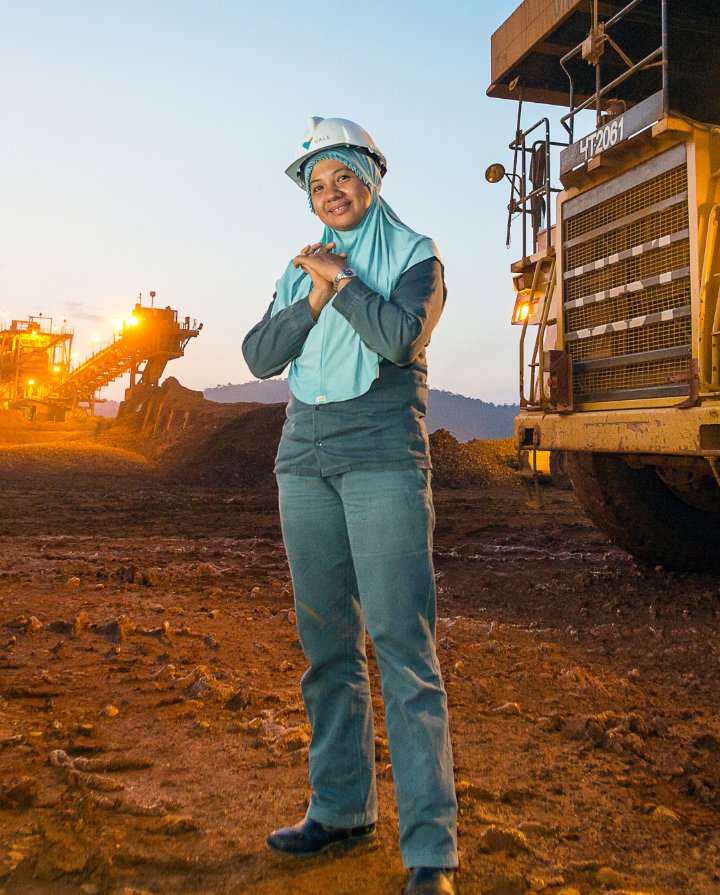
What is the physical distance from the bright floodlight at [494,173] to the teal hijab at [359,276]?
4371 mm

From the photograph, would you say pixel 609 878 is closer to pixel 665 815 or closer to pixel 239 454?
pixel 665 815

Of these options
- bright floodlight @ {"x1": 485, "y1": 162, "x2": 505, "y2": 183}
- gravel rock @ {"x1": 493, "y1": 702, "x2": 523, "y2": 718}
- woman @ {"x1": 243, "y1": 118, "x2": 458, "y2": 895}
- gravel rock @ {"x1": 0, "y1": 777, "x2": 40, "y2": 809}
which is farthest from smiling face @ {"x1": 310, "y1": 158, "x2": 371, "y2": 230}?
bright floodlight @ {"x1": 485, "y1": 162, "x2": 505, "y2": 183}

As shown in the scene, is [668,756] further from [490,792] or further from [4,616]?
[4,616]

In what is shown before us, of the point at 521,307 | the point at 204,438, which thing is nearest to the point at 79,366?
the point at 204,438

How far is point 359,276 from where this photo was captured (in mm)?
2010

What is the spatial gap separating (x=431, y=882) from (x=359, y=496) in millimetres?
945

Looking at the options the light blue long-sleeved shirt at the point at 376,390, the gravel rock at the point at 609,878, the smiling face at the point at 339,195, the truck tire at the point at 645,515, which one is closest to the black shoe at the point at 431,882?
the gravel rock at the point at 609,878

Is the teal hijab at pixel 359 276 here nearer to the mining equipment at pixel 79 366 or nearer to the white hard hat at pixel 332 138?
the white hard hat at pixel 332 138

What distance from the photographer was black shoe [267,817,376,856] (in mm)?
1992

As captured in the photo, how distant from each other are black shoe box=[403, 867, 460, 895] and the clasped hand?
56.9 inches

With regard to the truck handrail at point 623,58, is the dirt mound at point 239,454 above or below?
below

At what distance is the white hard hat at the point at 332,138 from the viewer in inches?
79.3

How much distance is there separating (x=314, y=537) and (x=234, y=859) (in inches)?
36.0

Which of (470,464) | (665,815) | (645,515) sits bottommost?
(665,815)
